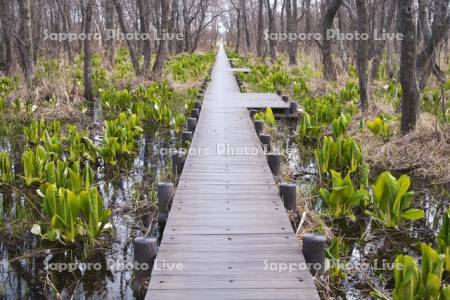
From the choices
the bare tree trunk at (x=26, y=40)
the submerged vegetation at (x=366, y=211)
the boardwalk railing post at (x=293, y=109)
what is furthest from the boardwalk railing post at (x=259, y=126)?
the bare tree trunk at (x=26, y=40)

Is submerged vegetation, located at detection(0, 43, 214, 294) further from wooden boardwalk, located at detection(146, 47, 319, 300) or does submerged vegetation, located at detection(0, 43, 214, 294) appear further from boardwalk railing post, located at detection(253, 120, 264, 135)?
boardwalk railing post, located at detection(253, 120, 264, 135)

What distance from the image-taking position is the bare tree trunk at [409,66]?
20.4ft

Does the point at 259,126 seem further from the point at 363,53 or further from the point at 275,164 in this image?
the point at 363,53

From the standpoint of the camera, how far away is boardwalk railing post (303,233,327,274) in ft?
10.6

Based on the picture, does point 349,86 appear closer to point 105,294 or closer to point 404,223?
point 404,223

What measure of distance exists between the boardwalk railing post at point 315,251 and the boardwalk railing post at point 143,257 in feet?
3.18

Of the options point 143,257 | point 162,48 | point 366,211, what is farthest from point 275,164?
point 162,48

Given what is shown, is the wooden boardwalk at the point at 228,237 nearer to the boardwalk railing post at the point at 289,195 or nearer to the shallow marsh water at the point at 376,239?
the boardwalk railing post at the point at 289,195

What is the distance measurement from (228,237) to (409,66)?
3.91 m

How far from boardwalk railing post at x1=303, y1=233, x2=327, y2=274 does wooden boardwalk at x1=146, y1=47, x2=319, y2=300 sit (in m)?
0.08

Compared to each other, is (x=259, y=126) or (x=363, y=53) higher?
(x=363, y=53)

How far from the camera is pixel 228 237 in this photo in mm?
3695

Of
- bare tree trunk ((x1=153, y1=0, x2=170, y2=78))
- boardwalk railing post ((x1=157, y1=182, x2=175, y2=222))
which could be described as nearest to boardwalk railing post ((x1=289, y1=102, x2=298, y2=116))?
bare tree trunk ((x1=153, y1=0, x2=170, y2=78))

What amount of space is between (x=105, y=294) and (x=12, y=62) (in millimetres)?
11037
